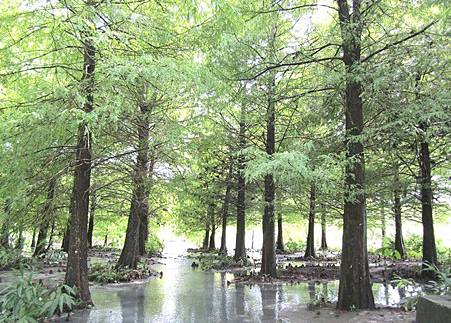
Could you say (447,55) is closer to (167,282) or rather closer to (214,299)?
(214,299)

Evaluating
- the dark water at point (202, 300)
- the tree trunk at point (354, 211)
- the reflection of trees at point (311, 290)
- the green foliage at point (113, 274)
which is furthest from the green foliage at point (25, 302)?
the reflection of trees at point (311, 290)

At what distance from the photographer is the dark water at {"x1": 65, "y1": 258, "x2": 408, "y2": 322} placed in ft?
25.7

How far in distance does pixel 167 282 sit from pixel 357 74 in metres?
8.80

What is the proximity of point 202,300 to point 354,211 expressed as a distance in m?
4.18

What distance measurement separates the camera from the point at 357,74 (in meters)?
7.68

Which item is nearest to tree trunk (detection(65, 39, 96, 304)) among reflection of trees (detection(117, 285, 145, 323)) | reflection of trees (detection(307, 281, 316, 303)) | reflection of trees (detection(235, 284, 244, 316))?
reflection of trees (detection(117, 285, 145, 323))

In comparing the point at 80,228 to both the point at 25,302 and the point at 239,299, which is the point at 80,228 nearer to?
the point at 25,302

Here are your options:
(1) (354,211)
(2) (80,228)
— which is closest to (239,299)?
(1) (354,211)

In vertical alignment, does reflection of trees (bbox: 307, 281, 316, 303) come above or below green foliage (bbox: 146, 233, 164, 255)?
below

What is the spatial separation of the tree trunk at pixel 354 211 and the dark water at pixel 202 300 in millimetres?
1343

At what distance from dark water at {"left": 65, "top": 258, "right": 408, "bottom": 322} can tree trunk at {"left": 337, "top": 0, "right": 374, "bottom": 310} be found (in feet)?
4.41

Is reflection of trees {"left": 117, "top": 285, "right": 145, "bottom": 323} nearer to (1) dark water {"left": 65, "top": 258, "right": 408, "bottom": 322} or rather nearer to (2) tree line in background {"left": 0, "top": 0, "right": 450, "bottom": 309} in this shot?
(1) dark water {"left": 65, "top": 258, "right": 408, "bottom": 322}

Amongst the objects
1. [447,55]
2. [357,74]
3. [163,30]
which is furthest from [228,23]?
[447,55]

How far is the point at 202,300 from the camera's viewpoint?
971 cm
